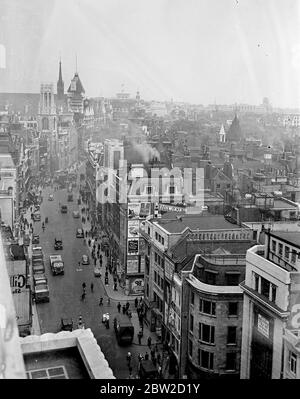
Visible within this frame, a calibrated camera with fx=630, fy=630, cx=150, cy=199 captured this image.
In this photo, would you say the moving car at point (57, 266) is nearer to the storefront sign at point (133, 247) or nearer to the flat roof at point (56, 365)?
the storefront sign at point (133, 247)

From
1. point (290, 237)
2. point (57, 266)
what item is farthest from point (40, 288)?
point (290, 237)

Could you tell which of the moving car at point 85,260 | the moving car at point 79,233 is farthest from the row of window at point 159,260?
the moving car at point 79,233

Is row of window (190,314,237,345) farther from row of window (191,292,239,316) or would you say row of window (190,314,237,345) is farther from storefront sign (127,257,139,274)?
storefront sign (127,257,139,274)

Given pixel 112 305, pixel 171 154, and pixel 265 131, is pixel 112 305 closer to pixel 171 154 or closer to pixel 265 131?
pixel 171 154

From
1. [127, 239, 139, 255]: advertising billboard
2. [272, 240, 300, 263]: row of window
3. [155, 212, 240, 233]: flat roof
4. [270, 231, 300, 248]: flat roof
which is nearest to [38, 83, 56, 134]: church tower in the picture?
[127, 239, 139, 255]: advertising billboard

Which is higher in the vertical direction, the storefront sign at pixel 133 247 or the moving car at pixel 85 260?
the storefront sign at pixel 133 247

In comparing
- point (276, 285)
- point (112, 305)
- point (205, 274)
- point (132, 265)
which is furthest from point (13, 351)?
point (132, 265)
